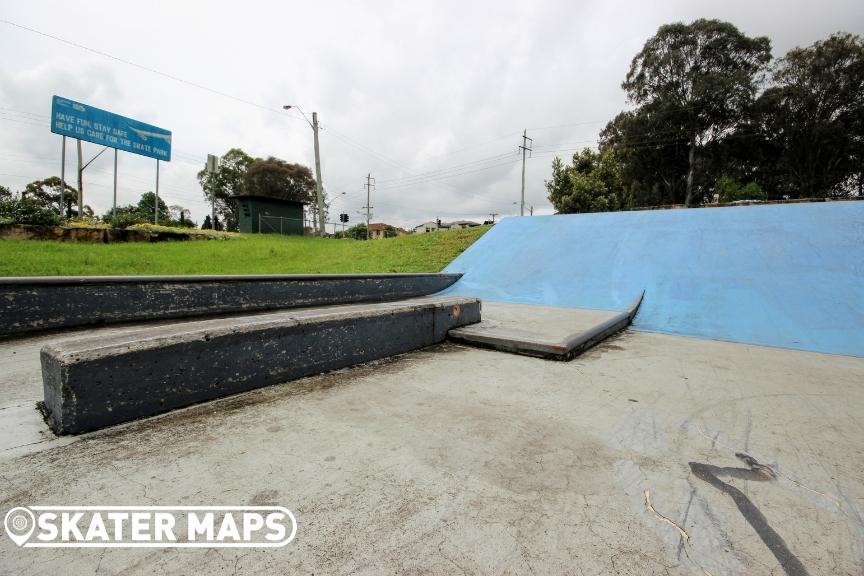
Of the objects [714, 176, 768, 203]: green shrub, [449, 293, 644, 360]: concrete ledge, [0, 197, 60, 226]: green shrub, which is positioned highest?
[714, 176, 768, 203]: green shrub

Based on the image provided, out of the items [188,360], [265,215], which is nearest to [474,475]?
[188,360]

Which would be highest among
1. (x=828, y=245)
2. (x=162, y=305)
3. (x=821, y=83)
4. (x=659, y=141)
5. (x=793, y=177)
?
(x=821, y=83)

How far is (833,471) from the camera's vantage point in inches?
72.7

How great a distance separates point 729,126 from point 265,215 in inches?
1349

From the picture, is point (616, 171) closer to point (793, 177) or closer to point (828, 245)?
point (793, 177)

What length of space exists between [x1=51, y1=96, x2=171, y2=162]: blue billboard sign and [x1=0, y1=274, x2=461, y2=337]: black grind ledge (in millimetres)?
21975

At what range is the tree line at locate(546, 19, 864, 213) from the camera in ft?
80.8

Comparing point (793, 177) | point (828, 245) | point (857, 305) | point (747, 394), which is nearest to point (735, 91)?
point (793, 177)

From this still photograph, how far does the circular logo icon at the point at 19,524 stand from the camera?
1255mm

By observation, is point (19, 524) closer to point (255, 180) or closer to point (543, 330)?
point (543, 330)

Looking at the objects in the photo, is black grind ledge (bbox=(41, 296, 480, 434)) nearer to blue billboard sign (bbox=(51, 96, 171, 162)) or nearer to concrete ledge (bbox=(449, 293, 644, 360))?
concrete ledge (bbox=(449, 293, 644, 360))

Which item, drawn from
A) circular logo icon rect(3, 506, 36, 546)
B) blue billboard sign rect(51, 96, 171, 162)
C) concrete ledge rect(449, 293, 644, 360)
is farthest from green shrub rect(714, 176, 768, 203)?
blue billboard sign rect(51, 96, 171, 162)

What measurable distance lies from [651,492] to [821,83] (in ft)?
121

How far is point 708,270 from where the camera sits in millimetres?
6801
